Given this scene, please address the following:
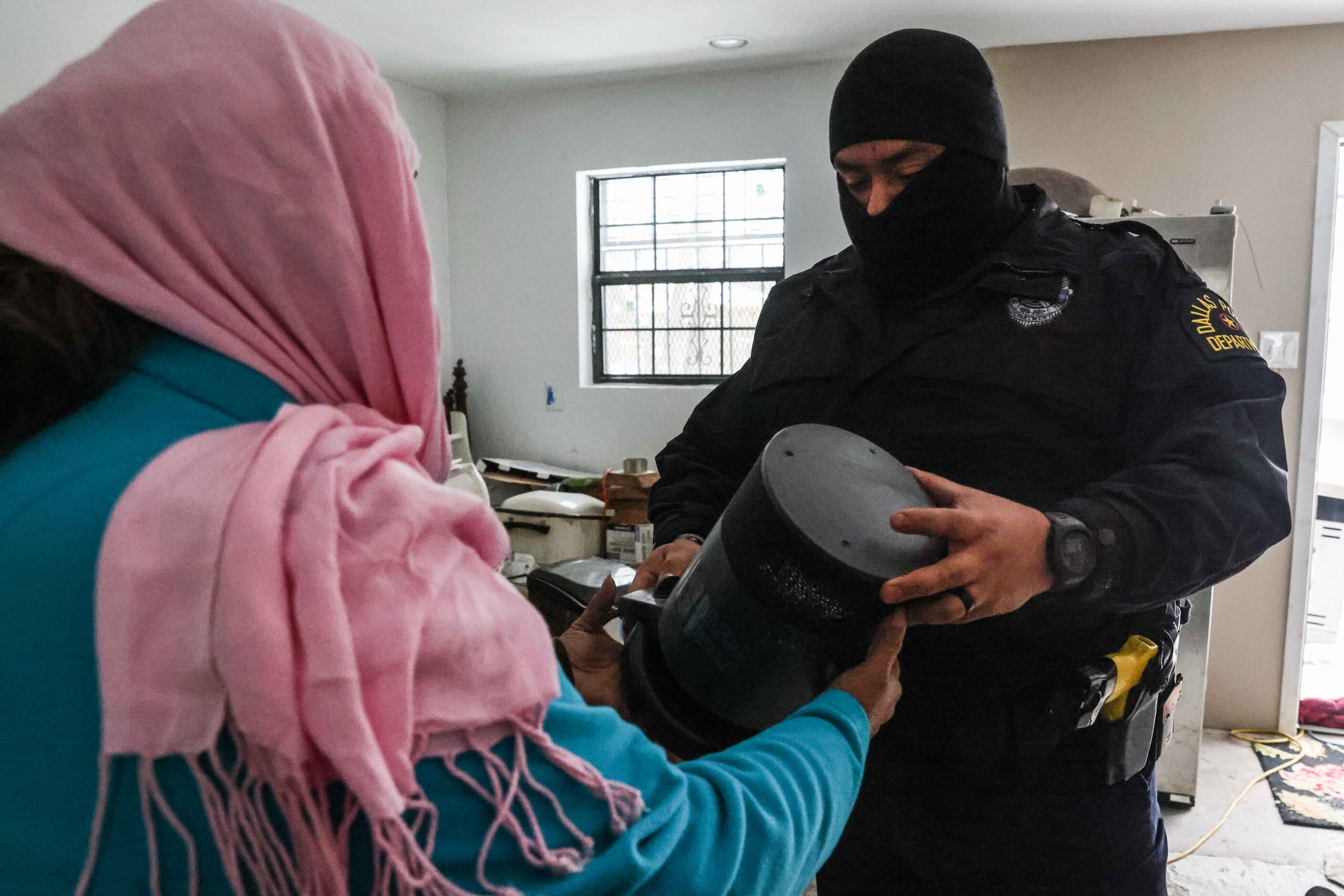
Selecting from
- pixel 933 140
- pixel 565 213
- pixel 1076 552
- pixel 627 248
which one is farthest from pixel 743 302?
pixel 1076 552

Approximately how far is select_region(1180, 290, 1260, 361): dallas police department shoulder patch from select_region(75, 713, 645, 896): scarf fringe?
2.89 ft

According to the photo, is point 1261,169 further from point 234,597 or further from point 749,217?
point 234,597

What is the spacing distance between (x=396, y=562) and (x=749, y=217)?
414cm

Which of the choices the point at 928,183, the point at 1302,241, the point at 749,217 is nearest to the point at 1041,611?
the point at 928,183

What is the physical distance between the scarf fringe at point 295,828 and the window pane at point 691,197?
4210 mm

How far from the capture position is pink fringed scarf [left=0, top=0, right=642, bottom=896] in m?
0.44

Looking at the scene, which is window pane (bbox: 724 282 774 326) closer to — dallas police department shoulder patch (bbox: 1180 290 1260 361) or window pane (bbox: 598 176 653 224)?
window pane (bbox: 598 176 653 224)

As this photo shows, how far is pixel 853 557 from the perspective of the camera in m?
0.77

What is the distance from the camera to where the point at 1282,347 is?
10.9 ft

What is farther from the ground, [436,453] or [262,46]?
[262,46]

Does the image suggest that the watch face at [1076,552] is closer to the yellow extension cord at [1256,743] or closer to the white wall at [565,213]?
the yellow extension cord at [1256,743]

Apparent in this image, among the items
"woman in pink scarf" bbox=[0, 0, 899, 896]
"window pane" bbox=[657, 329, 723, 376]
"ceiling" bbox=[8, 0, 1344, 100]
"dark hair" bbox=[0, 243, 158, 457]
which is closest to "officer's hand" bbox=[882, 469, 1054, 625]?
"woman in pink scarf" bbox=[0, 0, 899, 896]

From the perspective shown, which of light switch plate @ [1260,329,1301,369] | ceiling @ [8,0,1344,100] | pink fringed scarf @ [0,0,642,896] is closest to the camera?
pink fringed scarf @ [0,0,642,896]

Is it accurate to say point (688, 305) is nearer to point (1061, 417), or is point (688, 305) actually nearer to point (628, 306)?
point (628, 306)
